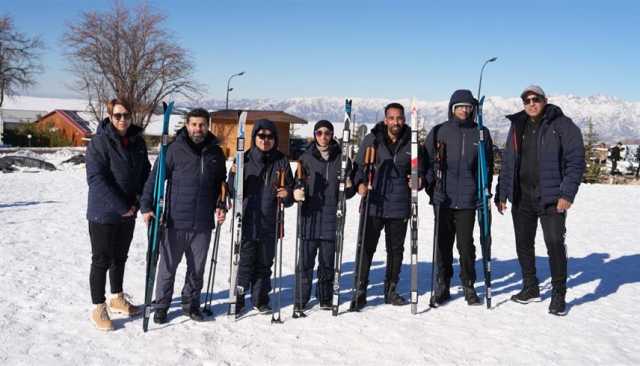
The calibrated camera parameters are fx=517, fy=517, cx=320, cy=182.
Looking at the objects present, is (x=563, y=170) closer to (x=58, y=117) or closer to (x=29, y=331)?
(x=29, y=331)

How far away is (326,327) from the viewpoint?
205 inches

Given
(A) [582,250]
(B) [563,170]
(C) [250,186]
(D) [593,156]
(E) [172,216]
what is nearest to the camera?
(E) [172,216]

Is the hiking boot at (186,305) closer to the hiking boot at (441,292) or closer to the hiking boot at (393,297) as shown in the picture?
the hiking boot at (393,297)

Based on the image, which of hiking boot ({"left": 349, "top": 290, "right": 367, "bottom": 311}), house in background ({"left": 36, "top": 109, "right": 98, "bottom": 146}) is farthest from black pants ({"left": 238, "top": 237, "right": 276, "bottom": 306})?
house in background ({"left": 36, "top": 109, "right": 98, "bottom": 146})

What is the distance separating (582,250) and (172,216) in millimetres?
8059

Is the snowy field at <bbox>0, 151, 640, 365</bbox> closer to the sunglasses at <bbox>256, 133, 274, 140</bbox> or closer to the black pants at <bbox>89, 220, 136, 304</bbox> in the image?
the black pants at <bbox>89, 220, 136, 304</bbox>

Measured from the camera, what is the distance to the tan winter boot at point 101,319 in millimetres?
4852

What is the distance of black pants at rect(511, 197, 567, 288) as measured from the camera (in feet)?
19.0

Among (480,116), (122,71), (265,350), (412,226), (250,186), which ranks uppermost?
(122,71)

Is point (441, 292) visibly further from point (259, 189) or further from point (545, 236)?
point (259, 189)

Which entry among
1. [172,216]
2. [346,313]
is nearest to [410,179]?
[346,313]

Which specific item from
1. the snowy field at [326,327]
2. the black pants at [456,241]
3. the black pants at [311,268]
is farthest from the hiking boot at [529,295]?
the black pants at [311,268]

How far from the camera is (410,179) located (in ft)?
18.7

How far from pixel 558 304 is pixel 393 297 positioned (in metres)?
1.84
